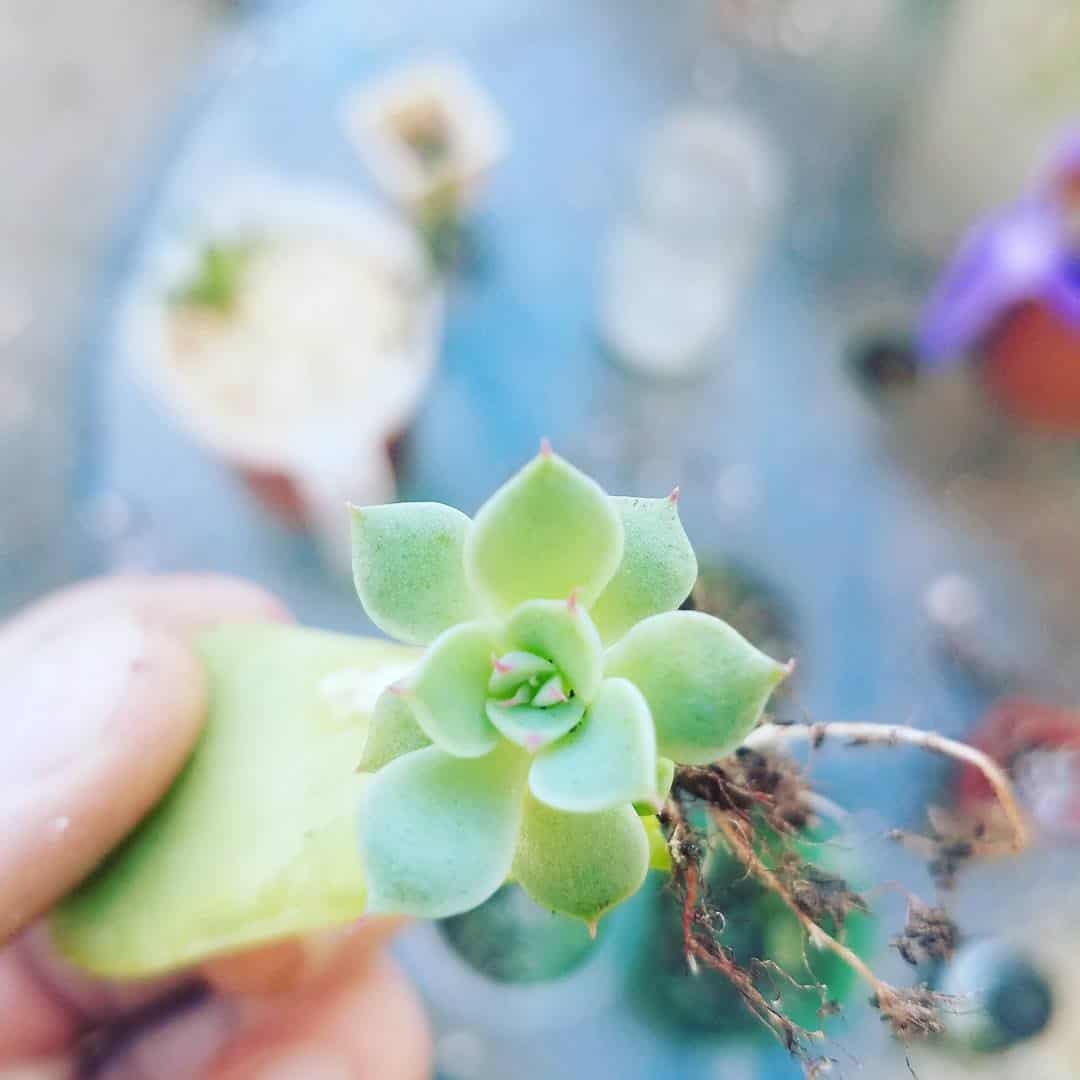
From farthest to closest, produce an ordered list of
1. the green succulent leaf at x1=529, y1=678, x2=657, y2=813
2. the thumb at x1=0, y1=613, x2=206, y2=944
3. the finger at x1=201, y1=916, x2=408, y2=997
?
the finger at x1=201, y1=916, x2=408, y2=997 → the thumb at x1=0, y1=613, x2=206, y2=944 → the green succulent leaf at x1=529, y1=678, x2=657, y2=813

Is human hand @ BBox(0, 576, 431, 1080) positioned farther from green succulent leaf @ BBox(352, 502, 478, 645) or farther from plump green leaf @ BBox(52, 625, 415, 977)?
green succulent leaf @ BBox(352, 502, 478, 645)

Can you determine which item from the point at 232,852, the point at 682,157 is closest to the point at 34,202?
the point at 682,157

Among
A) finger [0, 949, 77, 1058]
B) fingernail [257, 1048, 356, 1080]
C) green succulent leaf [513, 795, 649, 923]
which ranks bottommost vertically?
finger [0, 949, 77, 1058]

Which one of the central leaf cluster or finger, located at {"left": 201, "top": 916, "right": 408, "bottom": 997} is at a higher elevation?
the central leaf cluster

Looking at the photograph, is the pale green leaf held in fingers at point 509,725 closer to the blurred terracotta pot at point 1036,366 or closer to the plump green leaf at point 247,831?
the plump green leaf at point 247,831

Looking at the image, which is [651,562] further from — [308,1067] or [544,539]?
[308,1067]

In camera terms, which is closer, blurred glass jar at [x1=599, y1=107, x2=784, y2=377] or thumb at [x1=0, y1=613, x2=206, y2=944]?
thumb at [x1=0, y1=613, x2=206, y2=944]

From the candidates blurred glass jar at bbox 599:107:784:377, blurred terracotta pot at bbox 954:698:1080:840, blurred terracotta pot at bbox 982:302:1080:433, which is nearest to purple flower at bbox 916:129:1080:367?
blurred terracotta pot at bbox 982:302:1080:433
